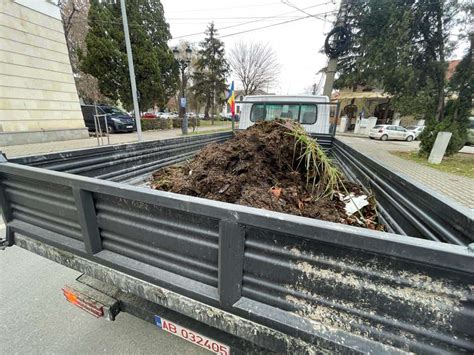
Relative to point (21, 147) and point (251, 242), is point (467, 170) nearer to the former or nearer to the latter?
point (251, 242)

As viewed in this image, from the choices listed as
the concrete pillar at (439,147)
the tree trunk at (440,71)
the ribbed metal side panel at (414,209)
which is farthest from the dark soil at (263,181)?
the tree trunk at (440,71)

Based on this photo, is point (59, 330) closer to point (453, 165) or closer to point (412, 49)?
point (453, 165)

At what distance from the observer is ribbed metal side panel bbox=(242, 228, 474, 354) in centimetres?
77

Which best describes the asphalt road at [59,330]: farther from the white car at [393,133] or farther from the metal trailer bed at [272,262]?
the white car at [393,133]

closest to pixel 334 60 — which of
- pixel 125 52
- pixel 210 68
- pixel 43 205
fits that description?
pixel 43 205

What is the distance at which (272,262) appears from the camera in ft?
3.15

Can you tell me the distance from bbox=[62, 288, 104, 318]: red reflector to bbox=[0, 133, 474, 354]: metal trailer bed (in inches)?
7.6

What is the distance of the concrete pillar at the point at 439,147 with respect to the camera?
923 cm

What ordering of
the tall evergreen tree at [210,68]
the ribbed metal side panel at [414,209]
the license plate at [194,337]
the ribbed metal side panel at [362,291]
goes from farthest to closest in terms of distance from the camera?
the tall evergreen tree at [210,68] < the license plate at [194,337] < the ribbed metal side panel at [414,209] < the ribbed metal side panel at [362,291]

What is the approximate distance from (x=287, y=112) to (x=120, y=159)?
3.69 m

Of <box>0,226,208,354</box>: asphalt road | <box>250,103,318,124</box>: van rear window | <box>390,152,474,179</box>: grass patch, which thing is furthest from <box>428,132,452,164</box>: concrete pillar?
<box>0,226,208,354</box>: asphalt road

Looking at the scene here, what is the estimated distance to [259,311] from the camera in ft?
3.23

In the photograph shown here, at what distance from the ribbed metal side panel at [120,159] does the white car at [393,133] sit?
20337 mm

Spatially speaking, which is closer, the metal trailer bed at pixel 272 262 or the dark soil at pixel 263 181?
the metal trailer bed at pixel 272 262
